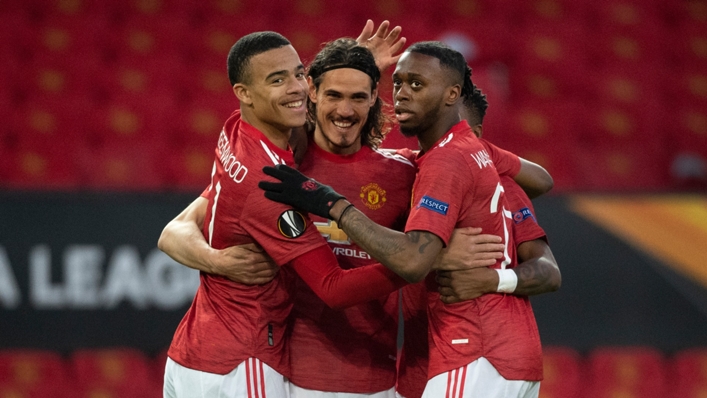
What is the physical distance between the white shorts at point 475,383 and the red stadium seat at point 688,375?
2.93 metres

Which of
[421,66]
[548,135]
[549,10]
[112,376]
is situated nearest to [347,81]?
[421,66]

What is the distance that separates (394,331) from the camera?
11.2 ft

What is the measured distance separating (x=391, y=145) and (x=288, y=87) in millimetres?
2811

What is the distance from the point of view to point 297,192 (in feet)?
9.36

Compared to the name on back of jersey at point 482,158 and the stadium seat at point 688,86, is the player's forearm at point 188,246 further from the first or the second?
the stadium seat at point 688,86

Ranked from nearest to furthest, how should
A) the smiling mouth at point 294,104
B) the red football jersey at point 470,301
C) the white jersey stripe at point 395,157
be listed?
1. the red football jersey at point 470,301
2. the smiling mouth at point 294,104
3. the white jersey stripe at point 395,157

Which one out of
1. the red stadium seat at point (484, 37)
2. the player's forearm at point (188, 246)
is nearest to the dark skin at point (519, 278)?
the player's forearm at point (188, 246)

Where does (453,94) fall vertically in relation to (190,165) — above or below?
above

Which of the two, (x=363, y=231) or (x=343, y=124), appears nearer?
(x=363, y=231)

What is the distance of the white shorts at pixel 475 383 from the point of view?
9.66ft

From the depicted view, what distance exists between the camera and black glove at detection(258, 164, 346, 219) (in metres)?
2.85

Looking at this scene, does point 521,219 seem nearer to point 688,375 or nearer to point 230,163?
point 230,163

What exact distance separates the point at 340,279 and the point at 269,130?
633 mm

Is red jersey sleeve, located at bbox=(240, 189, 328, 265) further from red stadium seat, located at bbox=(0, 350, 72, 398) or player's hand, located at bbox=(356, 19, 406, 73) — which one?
red stadium seat, located at bbox=(0, 350, 72, 398)
